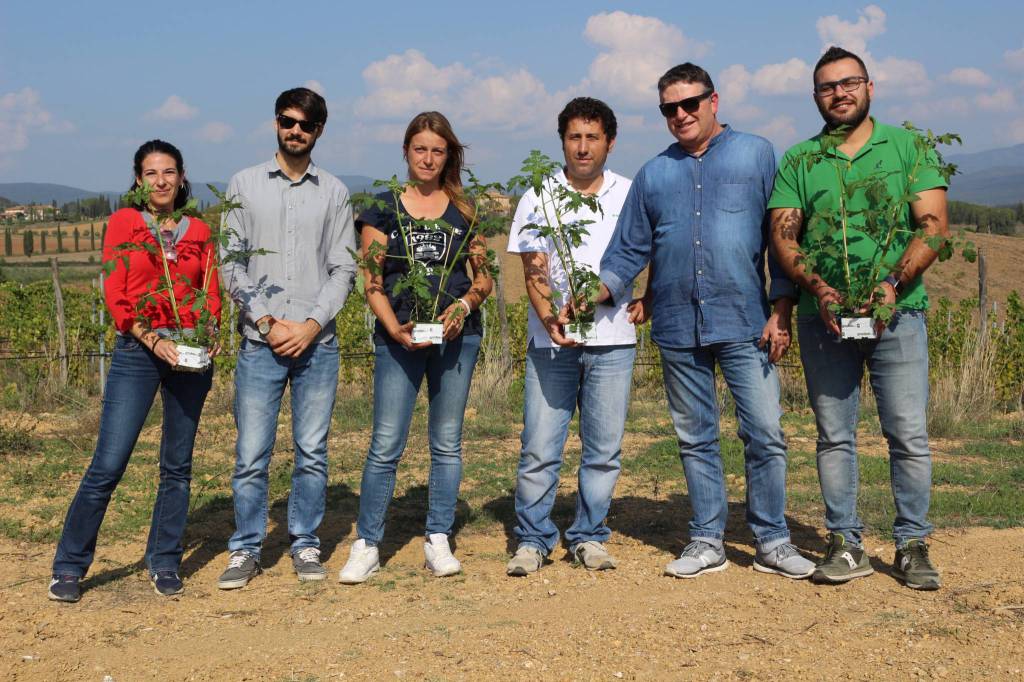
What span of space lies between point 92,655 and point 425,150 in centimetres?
239

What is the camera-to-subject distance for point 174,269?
404cm

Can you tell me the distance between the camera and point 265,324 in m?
4.05

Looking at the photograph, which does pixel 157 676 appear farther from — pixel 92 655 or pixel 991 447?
pixel 991 447

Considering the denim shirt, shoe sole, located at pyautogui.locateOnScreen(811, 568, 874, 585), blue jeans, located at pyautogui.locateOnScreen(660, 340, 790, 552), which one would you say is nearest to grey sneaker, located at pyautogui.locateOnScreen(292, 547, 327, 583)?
blue jeans, located at pyautogui.locateOnScreen(660, 340, 790, 552)

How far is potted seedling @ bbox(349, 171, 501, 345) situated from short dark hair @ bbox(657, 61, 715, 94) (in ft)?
2.80

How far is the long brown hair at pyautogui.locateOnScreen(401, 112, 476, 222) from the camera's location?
13.8 ft

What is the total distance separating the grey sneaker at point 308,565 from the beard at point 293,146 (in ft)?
5.81

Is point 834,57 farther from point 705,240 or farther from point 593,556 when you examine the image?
point 593,556

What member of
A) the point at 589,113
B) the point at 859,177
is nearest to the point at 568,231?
the point at 589,113

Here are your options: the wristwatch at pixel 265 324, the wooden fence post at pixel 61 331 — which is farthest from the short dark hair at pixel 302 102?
the wooden fence post at pixel 61 331

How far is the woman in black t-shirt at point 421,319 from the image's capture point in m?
4.19

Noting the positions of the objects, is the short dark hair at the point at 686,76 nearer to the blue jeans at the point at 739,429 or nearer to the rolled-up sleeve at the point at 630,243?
the rolled-up sleeve at the point at 630,243

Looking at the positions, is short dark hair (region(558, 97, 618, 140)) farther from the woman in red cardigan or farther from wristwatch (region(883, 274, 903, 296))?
the woman in red cardigan

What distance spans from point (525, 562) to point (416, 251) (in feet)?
4.84
